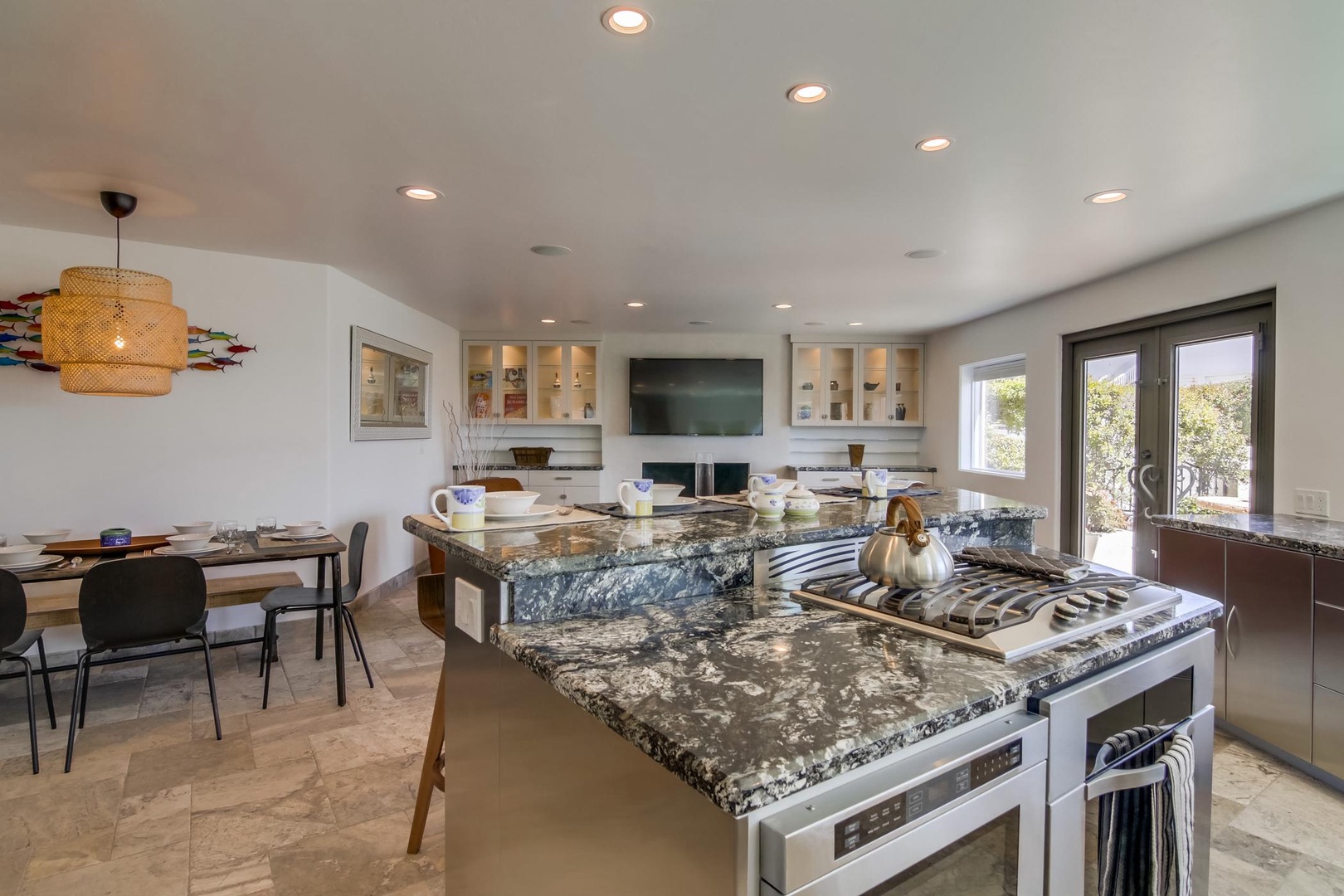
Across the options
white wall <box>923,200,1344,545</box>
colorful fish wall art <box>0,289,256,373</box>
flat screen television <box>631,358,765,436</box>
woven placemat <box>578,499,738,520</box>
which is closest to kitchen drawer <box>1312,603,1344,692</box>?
white wall <box>923,200,1344,545</box>

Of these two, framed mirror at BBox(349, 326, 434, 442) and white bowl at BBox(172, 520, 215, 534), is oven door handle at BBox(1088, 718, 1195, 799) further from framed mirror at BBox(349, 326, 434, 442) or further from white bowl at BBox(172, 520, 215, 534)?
framed mirror at BBox(349, 326, 434, 442)

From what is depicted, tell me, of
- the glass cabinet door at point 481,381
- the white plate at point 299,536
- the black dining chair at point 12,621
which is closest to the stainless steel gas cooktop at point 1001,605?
the white plate at point 299,536

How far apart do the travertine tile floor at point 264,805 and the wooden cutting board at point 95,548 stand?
697 mm

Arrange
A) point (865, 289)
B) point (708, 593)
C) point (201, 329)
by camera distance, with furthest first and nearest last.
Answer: point (865, 289)
point (201, 329)
point (708, 593)

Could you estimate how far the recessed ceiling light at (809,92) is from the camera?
1.92 metres

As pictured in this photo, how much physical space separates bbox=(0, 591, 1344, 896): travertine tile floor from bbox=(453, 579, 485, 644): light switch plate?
948 mm

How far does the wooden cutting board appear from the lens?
2.96 metres

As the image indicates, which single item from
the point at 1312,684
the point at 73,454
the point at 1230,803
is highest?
the point at 73,454

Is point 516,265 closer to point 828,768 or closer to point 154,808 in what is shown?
point 154,808

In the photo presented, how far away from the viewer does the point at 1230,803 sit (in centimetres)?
220

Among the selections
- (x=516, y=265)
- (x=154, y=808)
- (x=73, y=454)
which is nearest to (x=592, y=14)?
(x=516, y=265)

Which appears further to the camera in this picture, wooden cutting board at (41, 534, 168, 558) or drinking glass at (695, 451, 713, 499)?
wooden cutting board at (41, 534, 168, 558)

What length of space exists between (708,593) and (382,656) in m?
2.87

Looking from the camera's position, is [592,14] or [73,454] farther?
[73,454]
